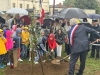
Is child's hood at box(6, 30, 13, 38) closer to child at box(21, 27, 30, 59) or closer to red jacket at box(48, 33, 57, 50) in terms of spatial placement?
child at box(21, 27, 30, 59)

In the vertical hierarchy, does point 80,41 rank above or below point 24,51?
above

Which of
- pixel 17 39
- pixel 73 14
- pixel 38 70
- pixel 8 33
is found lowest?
pixel 38 70

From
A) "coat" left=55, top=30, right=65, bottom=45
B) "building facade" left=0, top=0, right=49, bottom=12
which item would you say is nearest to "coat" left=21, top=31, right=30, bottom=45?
"coat" left=55, top=30, right=65, bottom=45

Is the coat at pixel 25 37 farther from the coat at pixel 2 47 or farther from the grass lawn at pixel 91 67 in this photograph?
the coat at pixel 2 47

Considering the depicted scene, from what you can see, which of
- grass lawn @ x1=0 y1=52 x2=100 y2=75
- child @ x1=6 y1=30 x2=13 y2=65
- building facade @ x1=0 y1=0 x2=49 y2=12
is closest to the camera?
grass lawn @ x1=0 y1=52 x2=100 y2=75

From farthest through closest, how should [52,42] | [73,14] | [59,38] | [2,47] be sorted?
[73,14], [59,38], [52,42], [2,47]

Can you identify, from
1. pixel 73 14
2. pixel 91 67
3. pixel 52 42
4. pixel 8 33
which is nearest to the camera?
pixel 8 33

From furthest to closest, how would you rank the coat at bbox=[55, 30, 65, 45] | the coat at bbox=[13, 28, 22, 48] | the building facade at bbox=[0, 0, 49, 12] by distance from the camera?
the building facade at bbox=[0, 0, 49, 12], the coat at bbox=[55, 30, 65, 45], the coat at bbox=[13, 28, 22, 48]

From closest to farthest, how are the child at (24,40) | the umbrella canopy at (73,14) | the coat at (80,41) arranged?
the coat at (80,41), the child at (24,40), the umbrella canopy at (73,14)

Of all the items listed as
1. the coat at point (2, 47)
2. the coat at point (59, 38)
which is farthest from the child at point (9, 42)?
the coat at point (59, 38)

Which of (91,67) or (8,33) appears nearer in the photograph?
(8,33)

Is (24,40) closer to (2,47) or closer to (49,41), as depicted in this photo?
(49,41)

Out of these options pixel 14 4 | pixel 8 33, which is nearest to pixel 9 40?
pixel 8 33

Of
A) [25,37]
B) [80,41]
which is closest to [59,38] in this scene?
[25,37]
